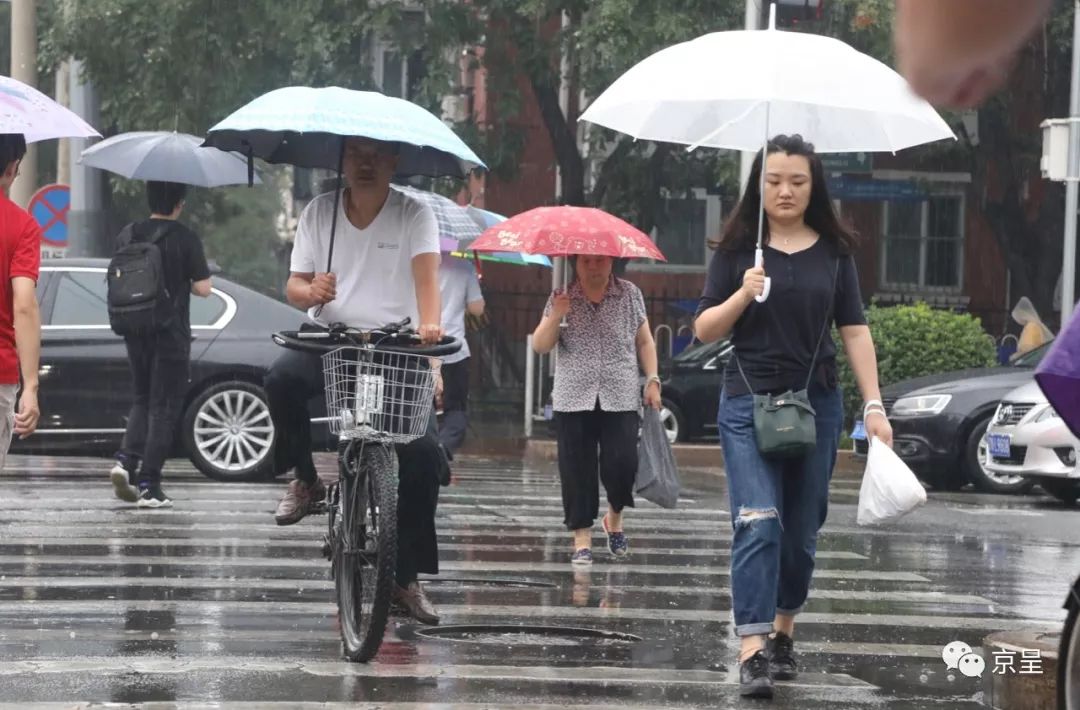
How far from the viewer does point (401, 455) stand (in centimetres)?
677

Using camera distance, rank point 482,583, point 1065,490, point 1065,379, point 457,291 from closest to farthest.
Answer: point 1065,379, point 482,583, point 457,291, point 1065,490

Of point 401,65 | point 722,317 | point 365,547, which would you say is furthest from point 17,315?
point 401,65

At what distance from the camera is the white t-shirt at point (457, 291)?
1105 centimetres

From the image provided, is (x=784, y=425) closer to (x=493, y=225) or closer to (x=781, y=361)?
(x=781, y=361)

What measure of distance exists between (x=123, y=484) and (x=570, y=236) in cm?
344

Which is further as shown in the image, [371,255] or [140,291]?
[140,291]

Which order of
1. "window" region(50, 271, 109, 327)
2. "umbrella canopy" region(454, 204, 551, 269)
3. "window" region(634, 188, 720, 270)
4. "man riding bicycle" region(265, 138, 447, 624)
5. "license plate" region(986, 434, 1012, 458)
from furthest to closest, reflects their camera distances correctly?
"window" region(634, 188, 720, 270)
"license plate" region(986, 434, 1012, 458)
"window" region(50, 271, 109, 327)
"umbrella canopy" region(454, 204, 551, 269)
"man riding bicycle" region(265, 138, 447, 624)

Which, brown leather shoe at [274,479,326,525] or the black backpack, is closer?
brown leather shoe at [274,479,326,525]

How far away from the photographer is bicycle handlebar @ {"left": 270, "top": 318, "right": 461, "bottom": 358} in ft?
→ 20.4

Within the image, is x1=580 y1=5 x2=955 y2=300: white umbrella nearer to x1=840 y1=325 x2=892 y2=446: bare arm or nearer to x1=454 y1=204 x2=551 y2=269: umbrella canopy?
x1=840 y1=325 x2=892 y2=446: bare arm

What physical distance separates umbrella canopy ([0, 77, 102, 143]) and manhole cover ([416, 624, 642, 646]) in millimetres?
2395

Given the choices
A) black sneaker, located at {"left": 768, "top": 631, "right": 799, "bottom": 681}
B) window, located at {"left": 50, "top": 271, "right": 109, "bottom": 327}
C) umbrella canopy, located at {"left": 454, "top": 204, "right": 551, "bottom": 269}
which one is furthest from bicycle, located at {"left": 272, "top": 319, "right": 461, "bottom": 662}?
window, located at {"left": 50, "top": 271, "right": 109, "bottom": 327}

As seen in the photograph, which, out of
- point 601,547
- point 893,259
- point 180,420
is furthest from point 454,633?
point 893,259

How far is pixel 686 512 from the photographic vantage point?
12625 millimetres
